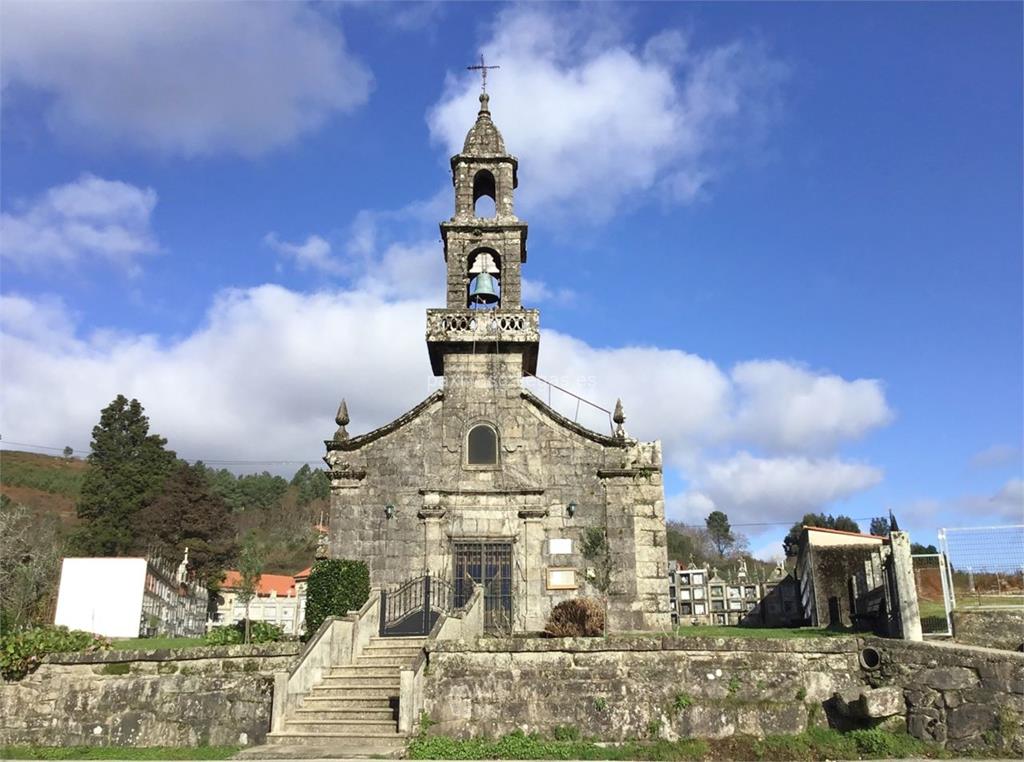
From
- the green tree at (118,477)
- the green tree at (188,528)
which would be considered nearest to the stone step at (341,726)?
the green tree at (188,528)

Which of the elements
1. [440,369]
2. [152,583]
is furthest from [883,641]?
[152,583]

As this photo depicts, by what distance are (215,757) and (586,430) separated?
13.4 m

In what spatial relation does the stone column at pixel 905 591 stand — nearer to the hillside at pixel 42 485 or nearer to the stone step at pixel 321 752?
the stone step at pixel 321 752

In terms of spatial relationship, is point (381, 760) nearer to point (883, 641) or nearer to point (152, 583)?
point (883, 641)

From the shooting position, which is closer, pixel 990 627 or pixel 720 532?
pixel 990 627

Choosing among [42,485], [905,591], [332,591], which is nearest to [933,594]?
[905,591]

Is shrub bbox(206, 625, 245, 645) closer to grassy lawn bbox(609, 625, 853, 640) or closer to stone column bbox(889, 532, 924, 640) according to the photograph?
grassy lawn bbox(609, 625, 853, 640)

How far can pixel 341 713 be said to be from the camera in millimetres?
13758

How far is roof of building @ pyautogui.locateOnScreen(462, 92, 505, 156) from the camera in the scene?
26062 millimetres

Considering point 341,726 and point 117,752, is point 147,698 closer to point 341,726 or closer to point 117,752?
point 117,752

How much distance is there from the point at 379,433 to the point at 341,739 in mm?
11227

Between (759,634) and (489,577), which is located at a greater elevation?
(489,577)

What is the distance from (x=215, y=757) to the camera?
41.8 ft

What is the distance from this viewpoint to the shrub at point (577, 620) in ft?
60.5
